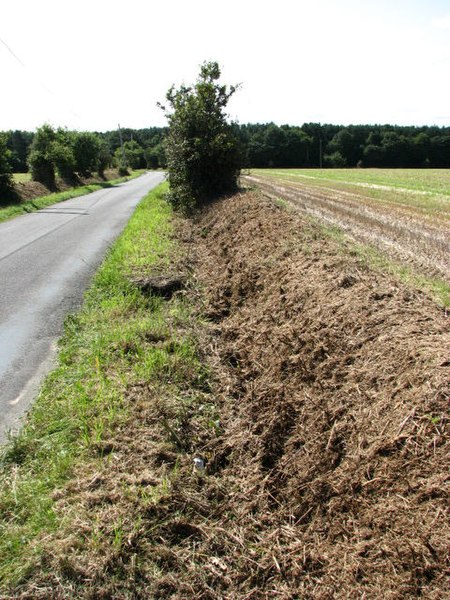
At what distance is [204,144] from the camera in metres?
14.4

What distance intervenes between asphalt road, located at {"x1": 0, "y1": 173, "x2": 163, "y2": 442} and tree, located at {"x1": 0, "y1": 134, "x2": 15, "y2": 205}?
679cm

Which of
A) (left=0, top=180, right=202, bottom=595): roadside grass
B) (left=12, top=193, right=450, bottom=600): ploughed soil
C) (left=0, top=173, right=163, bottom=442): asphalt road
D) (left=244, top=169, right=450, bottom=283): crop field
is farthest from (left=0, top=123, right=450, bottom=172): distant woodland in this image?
(left=12, top=193, right=450, bottom=600): ploughed soil

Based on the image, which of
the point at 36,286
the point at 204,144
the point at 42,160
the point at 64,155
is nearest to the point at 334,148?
the point at 64,155

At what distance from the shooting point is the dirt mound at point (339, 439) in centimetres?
236

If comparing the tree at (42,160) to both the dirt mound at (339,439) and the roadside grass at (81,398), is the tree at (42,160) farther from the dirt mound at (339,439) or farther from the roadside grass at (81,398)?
the dirt mound at (339,439)

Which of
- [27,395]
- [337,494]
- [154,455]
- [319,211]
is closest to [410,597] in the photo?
[337,494]

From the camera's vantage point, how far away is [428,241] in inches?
389

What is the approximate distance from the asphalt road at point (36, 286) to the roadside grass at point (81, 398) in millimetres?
273

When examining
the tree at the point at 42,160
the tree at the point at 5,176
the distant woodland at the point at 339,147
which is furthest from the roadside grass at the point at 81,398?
the distant woodland at the point at 339,147

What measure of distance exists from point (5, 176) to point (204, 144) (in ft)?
46.2

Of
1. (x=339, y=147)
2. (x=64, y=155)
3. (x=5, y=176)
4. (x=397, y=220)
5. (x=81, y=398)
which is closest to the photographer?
(x=81, y=398)

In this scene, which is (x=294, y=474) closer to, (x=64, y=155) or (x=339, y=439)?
(x=339, y=439)

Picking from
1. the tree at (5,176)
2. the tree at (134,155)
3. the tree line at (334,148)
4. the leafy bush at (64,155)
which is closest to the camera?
the tree at (5,176)

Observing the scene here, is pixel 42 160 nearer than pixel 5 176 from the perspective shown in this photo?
No
